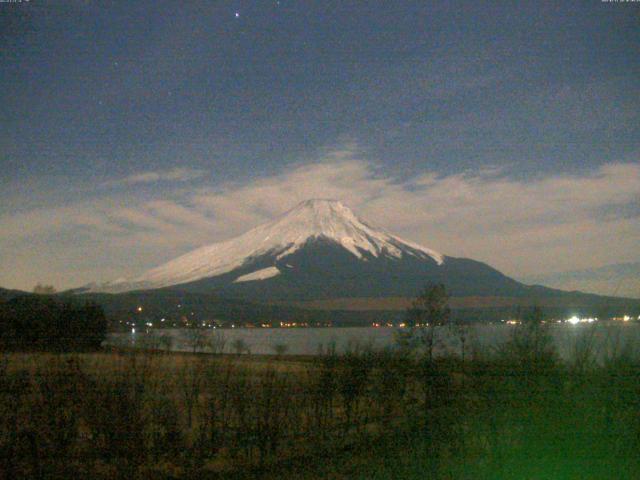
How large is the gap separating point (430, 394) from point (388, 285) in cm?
10046

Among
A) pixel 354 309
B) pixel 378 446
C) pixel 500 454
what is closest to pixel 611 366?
pixel 500 454

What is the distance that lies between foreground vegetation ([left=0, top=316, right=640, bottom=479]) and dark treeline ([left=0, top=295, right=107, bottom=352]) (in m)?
10.6

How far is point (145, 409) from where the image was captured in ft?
29.7

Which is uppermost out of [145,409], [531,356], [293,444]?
[531,356]

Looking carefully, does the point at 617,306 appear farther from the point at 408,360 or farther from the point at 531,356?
the point at 408,360

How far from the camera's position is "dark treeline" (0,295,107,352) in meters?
22.4

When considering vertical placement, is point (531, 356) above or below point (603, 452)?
above

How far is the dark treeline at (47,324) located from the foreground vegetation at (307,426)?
34.9 feet

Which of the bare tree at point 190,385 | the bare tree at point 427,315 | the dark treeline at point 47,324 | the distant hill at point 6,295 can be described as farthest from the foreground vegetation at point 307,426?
the distant hill at point 6,295

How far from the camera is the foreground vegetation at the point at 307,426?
26.1 feet

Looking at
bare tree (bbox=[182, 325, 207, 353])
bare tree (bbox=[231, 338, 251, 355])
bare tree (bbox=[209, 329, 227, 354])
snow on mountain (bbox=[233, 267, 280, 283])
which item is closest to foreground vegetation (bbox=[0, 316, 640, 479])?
bare tree (bbox=[209, 329, 227, 354])

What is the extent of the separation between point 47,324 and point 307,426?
16224 mm

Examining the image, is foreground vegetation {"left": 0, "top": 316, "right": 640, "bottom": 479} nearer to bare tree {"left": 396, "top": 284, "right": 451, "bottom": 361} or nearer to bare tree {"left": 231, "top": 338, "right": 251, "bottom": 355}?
bare tree {"left": 231, "top": 338, "right": 251, "bottom": 355}

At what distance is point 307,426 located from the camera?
429 inches
